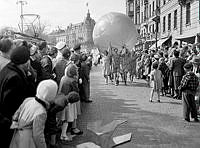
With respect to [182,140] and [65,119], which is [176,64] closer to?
[182,140]

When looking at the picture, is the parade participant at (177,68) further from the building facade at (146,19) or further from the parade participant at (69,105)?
the building facade at (146,19)

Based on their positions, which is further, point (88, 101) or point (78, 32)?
point (78, 32)

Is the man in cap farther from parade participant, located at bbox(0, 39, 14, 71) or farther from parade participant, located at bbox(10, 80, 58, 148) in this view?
parade participant, located at bbox(0, 39, 14, 71)

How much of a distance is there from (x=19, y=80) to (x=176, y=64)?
8.48 metres

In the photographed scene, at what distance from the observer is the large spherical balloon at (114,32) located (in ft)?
52.4

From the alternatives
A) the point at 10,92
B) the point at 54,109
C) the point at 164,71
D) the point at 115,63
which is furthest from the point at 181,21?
the point at 10,92

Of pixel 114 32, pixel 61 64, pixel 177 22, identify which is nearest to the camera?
pixel 61 64

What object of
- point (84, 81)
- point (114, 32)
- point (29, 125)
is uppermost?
point (114, 32)

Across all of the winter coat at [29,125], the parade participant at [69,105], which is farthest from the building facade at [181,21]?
the winter coat at [29,125]

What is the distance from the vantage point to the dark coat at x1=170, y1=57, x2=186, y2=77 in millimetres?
10852

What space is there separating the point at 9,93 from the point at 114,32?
12.9 metres

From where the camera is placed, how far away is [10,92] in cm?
345

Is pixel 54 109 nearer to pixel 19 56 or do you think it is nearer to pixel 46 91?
pixel 46 91

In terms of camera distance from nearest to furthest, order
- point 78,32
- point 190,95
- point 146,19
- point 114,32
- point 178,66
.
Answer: point 190,95, point 178,66, point 114,32, point 146,19, point 78,32
